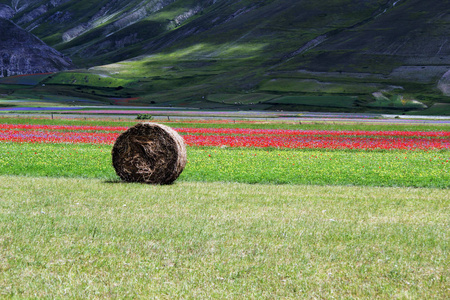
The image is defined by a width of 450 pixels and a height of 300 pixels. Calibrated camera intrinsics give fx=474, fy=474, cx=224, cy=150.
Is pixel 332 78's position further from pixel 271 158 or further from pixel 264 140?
pixel 271 158

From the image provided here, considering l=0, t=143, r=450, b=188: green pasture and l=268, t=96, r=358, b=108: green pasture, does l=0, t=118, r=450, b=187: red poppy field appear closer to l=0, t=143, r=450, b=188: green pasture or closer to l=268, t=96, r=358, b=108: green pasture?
l=0, t=143, r=450, b=188: green pasture

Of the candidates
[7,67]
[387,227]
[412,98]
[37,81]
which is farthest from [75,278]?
[7,67]

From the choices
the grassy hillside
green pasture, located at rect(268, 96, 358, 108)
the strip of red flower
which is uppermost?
the grassy hillside

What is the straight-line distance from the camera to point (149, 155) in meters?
19.0

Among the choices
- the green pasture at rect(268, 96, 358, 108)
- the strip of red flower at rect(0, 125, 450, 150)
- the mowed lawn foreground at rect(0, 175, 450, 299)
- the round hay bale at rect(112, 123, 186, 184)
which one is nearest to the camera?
the mowed lawn foreground at rect(0, 175, 450, 299)

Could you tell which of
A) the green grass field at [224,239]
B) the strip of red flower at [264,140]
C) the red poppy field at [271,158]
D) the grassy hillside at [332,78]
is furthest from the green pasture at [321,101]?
the green grass field at [224,239]

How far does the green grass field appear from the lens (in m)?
8.13

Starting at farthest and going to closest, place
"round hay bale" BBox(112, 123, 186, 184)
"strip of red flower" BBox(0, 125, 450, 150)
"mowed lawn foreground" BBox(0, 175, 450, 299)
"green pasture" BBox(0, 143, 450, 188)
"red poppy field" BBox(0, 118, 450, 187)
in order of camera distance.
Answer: "strip of red flower" BBox(0, 125, 450, 150) → "red poppy field" BBox(0, 118, 450, 187) → "green pasture" BBox(0, 143, 450, 188) → "round hay bale" BBox(112, 123, 186, 184) → "mowed lawn foreground" BBox(0, 175, 450, 299)

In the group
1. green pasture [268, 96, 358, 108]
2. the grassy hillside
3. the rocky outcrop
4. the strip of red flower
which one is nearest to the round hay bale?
the strip of red flower

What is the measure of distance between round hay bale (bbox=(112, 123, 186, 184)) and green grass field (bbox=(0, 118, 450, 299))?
2.17ft

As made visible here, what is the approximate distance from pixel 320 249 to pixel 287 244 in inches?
28.9

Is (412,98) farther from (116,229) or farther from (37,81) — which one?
(37,81)

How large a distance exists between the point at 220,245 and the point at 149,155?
934cm

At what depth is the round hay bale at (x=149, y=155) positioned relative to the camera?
19016mm
